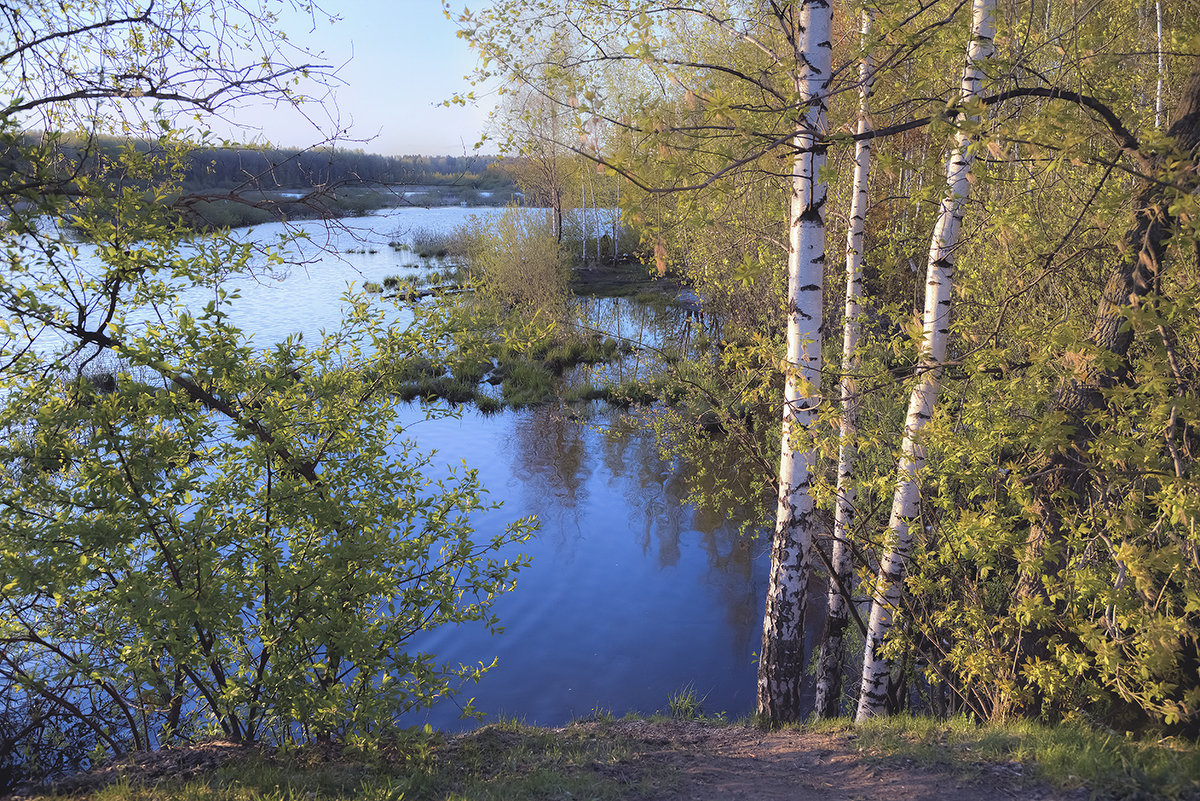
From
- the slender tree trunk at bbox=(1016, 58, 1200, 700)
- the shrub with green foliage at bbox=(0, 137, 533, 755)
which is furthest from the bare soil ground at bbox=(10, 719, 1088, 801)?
the slender tree trunk at bbox=(1016, 58, 1200, 700)

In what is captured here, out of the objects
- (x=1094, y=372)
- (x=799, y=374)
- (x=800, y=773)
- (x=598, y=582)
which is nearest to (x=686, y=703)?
(x=800, y=773)

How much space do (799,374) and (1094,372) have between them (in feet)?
5.91

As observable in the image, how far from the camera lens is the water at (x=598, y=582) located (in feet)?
29.5

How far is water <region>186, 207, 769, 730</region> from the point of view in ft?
29.5

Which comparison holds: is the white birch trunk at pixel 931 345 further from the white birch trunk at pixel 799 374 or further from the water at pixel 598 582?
the water at pixel 598 582

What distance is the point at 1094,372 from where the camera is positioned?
4.75 metres

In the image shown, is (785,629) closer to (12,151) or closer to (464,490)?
(464,490)

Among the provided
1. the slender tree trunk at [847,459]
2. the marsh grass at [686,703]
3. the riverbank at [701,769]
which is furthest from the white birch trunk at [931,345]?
the marsh grass at [686,703]

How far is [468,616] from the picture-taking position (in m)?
5.05

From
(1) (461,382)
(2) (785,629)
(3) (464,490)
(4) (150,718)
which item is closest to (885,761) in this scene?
(2) (785,629)

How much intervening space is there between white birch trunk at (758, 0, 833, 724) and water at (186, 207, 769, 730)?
2217 millimetres

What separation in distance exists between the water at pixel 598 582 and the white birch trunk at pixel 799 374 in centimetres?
222

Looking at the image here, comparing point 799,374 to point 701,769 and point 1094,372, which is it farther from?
point 701,769

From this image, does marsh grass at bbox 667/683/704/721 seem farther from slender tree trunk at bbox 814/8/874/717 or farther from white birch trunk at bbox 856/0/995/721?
white birch trunk at bbox 856/0/995/721
